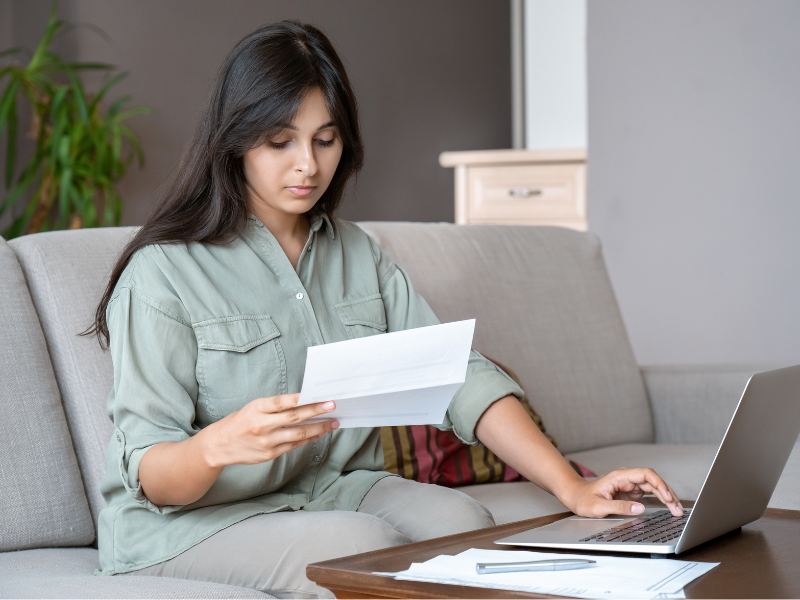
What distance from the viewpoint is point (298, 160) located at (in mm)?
1108

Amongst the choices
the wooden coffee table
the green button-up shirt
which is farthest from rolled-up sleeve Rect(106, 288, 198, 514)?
the wooden coffee table

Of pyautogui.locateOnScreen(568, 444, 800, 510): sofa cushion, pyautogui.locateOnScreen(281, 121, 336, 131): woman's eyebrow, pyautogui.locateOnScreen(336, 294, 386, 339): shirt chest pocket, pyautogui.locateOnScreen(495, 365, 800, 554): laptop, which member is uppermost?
pyautogui.locateOnScreen(281, 121, 336, 131): woman's eyebrow

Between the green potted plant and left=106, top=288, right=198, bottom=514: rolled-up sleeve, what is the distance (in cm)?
201

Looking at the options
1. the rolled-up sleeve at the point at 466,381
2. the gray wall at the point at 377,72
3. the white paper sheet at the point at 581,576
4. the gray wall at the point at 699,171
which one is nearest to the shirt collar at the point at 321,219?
the rolled-up sleeve at the point at 466,381

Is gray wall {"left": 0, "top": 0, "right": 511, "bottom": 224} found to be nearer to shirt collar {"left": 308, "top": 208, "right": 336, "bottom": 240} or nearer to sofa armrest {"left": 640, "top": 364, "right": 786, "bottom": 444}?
sofa armrest {"left": 640, "top": 364, "right": 786, "bottom": 444}

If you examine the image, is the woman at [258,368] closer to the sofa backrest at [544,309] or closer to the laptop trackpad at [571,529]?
the laptop trackpad at [571,529]

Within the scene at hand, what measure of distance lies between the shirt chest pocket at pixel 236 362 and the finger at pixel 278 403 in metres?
0.28

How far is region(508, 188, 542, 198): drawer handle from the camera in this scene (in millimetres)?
3432

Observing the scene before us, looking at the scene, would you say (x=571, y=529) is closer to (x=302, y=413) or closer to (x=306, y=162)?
(x=302, y=413)

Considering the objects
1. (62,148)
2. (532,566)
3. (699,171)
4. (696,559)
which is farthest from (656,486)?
(62,148)

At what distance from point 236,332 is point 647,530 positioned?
0.53 m

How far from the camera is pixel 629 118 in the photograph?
2947 mm

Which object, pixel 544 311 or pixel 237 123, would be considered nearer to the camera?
pixel 237 123

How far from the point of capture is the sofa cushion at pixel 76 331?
4.08ft
